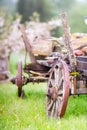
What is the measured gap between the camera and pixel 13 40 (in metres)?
21.3

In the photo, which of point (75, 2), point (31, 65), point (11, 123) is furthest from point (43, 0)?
point (11, 123)

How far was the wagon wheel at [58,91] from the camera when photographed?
8820mm

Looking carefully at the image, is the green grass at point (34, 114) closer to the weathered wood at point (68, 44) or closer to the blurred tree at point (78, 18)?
the weathered wood at point (68, 44)

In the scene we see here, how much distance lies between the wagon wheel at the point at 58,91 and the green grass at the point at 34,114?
0.17 meters

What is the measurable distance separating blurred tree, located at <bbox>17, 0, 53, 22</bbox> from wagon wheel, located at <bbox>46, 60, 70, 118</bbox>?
110ft

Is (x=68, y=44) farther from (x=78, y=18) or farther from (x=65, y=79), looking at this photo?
(x=78, y=18)

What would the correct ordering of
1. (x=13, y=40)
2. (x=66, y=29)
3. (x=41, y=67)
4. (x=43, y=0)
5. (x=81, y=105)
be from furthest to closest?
(x=43, y=0) < (x=13, y=40) < (x=41, y=67) < (x=81, y=105) < (x=66, y=29)

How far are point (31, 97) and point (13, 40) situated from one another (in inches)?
377

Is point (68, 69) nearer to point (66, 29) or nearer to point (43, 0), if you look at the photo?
point (66, 29)

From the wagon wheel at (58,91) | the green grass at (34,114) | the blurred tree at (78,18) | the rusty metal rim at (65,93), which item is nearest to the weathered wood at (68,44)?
the wagon wheel at (58,91)

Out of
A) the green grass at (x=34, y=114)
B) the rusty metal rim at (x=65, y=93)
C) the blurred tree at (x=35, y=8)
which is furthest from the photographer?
the blurred tree at (x=35, y=8)

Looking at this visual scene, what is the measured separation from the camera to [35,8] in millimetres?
44844

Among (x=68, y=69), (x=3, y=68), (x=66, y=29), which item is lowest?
(x=3, y=68)

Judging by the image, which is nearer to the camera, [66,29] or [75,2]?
[66,29]
